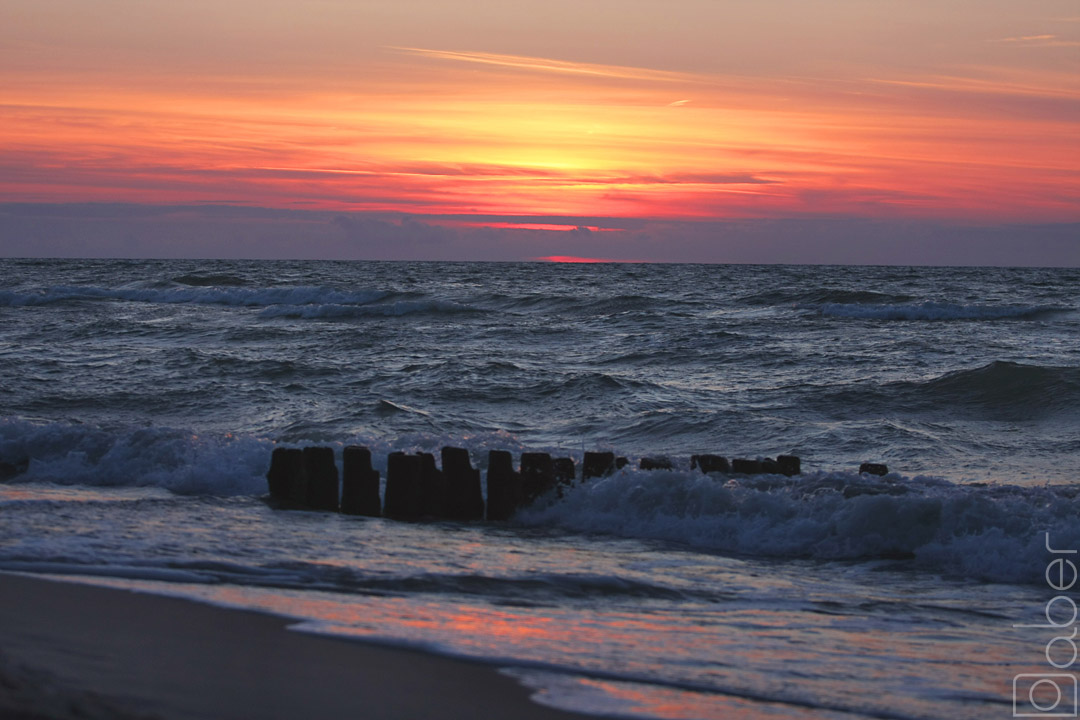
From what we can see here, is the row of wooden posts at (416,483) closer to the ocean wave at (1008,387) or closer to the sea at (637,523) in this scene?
the sea at (637,523)

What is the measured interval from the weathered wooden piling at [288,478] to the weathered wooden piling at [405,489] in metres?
0.70

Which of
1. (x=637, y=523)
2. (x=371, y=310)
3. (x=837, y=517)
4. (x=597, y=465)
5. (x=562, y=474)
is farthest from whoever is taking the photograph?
(x=371, y=310)

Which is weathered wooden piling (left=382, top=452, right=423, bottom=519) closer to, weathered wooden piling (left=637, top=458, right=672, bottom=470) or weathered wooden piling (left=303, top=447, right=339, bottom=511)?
weathered wooden piling (left=303, top=447, right=339, bottom=511)

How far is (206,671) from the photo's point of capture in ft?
13.2

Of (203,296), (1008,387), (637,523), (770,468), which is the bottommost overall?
(637,523)


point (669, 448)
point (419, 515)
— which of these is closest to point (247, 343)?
point (669, 448)

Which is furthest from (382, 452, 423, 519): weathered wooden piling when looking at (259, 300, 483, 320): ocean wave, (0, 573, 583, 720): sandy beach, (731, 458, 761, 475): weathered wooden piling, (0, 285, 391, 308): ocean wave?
(0, 285, 391, 308): ocean wave

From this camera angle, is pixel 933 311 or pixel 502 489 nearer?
pixel 502 489

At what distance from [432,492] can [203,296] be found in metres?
36.2

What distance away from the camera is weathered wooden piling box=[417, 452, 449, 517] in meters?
7.78

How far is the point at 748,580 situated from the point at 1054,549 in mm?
2165

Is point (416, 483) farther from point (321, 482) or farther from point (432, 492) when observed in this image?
point (321, 482)

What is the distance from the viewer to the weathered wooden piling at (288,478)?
7.93 meters

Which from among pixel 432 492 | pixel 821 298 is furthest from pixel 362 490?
pixel 821 298
